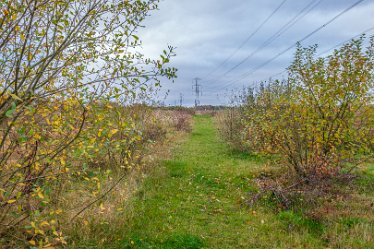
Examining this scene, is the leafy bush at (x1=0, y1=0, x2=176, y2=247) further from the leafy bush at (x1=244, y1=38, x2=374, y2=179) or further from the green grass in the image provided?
the leafy bush at (x1=244, y1=38, x2=374, y2=179)

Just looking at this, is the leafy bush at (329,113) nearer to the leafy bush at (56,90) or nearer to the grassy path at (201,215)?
the grassy path at (201,215)

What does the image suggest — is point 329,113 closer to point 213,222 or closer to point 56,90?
point 213,222

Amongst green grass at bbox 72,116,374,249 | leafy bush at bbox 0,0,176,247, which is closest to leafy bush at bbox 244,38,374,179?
green grass at bbox 72,116,374,249

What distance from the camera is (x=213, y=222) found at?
5867mm

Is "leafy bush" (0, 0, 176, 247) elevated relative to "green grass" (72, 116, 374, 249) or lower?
elevated

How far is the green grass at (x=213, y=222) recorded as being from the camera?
494 centimetres

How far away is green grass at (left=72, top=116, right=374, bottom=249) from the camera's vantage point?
494cm

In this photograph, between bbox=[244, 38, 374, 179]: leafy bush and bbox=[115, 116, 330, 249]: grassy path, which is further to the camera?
bbox=[244, 38, 374, 179]: leafy bush

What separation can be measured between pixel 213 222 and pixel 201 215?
0.38m

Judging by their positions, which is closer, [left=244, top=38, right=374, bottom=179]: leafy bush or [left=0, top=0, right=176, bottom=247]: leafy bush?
[left=0, top=0, right=176, bottom=247]: leafy bush

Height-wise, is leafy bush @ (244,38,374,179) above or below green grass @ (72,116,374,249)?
above

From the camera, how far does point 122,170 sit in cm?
805

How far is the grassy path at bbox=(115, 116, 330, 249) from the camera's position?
16.4ft

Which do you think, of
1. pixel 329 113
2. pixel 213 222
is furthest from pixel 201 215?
pixel 329 113
